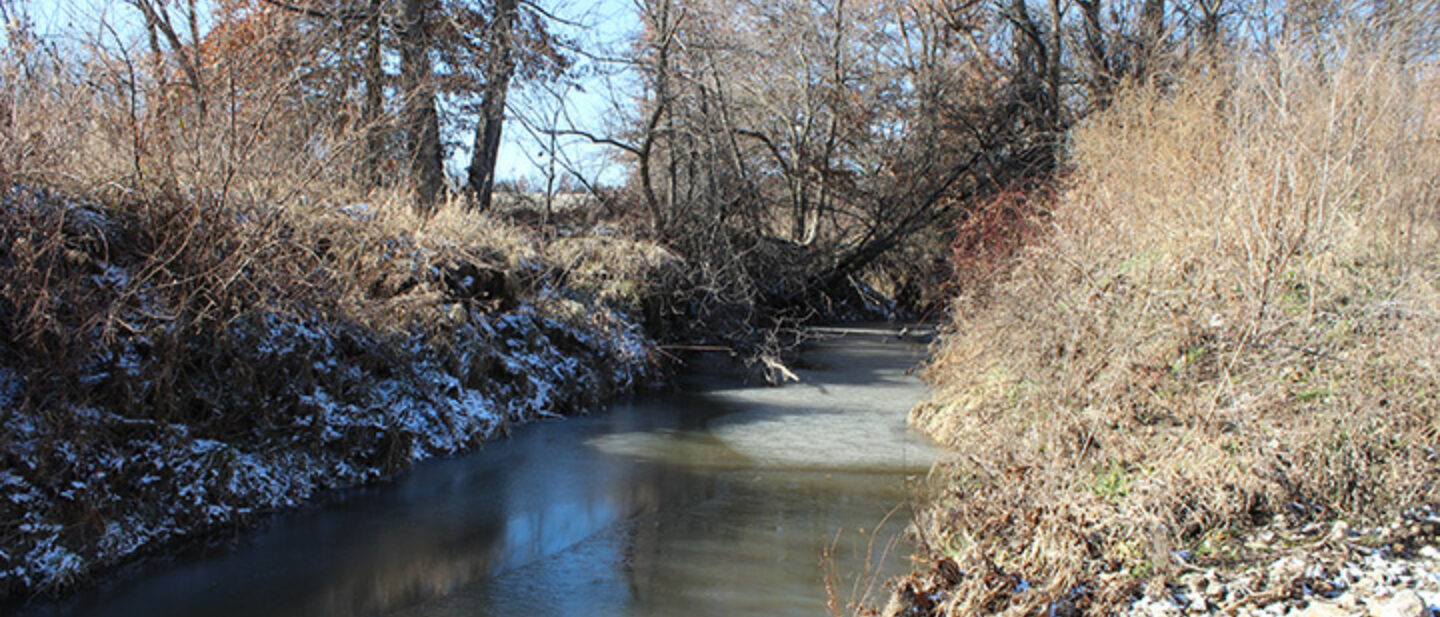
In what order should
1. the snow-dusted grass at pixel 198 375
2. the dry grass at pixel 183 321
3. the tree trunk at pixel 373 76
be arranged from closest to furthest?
the snow-dusted grass at pixel 198 375 → the dry grass at pixel 183 321 → the tree trunk at pixel 373 76

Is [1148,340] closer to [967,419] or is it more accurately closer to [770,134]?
[967,419]

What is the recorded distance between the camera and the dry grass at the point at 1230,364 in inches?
206

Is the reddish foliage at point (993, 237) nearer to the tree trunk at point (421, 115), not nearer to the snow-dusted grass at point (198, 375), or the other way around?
the snow-dusted grass at point (198, 375)

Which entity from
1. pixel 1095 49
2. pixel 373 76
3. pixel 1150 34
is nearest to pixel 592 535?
pixel 373 76

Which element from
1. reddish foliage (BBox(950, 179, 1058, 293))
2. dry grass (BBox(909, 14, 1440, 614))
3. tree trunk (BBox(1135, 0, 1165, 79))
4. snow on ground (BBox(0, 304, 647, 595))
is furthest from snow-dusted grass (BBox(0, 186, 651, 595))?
tree trunk (BBox(1135, 0, 1165, 79))

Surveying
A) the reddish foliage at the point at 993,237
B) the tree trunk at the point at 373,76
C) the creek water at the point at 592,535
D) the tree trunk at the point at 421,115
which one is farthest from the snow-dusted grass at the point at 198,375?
the reddish foliage at the point at 993,237

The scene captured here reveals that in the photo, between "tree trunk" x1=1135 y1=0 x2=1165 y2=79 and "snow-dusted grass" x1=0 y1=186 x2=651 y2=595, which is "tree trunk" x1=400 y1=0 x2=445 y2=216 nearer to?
"snow-dusted grass" x1=0 y1=186 x2=651 y2=595

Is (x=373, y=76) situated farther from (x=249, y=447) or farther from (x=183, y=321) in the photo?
(x=249, y=447)

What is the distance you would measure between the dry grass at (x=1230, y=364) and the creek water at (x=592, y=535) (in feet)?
2.94

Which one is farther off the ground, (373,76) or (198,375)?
(373,76)

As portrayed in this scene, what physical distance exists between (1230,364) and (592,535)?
14.4ft

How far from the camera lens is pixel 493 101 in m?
15.5

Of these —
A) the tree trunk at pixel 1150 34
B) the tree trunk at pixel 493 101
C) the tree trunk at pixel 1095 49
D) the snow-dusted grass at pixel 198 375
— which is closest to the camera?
the snow-dusted grass at pixel 198 375

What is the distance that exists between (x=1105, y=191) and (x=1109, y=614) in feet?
17.7
